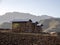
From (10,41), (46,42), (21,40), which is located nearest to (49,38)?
(46,42)

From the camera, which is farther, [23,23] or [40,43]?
[23,23]

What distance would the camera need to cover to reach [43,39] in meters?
17.6

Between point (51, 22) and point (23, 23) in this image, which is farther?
point (51, 22)

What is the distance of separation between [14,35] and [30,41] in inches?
79.8

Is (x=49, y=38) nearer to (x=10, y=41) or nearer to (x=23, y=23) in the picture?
(x=10, y=41)

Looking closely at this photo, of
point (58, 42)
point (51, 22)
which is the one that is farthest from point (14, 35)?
point (51, 22)

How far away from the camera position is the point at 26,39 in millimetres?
17250

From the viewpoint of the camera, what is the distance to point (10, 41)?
1675cm

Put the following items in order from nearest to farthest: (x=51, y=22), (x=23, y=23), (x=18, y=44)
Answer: (x=18, y=44)
(x=23, y=23)
(x=51, y=22)

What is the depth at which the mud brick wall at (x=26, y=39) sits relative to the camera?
1677 cm

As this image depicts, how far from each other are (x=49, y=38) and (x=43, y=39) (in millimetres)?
753

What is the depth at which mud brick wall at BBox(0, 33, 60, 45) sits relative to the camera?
16766 millimetres

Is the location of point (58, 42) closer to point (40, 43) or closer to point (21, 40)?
point (40, 43)

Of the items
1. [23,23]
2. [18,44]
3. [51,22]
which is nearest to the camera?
[18,44]
